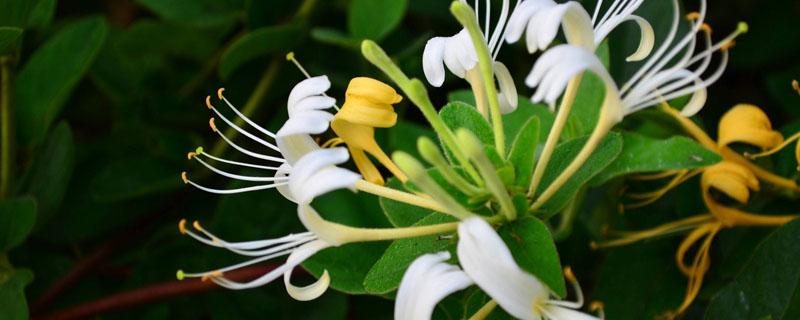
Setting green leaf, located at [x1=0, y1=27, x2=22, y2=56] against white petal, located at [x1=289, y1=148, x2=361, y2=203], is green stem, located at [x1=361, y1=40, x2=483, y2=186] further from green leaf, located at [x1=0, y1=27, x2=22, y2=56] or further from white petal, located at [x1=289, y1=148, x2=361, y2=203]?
green leaf, located at [x1=0, y1=27, x2=22, y2=56]

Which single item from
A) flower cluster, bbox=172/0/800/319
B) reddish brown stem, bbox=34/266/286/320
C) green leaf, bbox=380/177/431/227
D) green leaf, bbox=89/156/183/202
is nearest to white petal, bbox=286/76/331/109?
flower cluster, bbox=172/0/800/319

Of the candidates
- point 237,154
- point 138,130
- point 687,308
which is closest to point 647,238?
point 687,308

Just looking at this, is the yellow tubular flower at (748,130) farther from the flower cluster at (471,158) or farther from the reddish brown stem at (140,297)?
the reddish brown stem at (140,297)

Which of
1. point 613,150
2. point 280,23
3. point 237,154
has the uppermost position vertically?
point 613,150

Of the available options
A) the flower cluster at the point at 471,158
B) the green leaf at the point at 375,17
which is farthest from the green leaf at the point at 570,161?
the green leaf at the point at 375,17

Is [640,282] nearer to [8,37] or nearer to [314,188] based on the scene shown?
[314,188]

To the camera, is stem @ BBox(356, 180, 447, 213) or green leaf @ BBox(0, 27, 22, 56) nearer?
stem @ BBox(356, 180, 447, 213)

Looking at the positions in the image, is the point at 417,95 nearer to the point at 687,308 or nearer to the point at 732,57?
the point at 687,308
